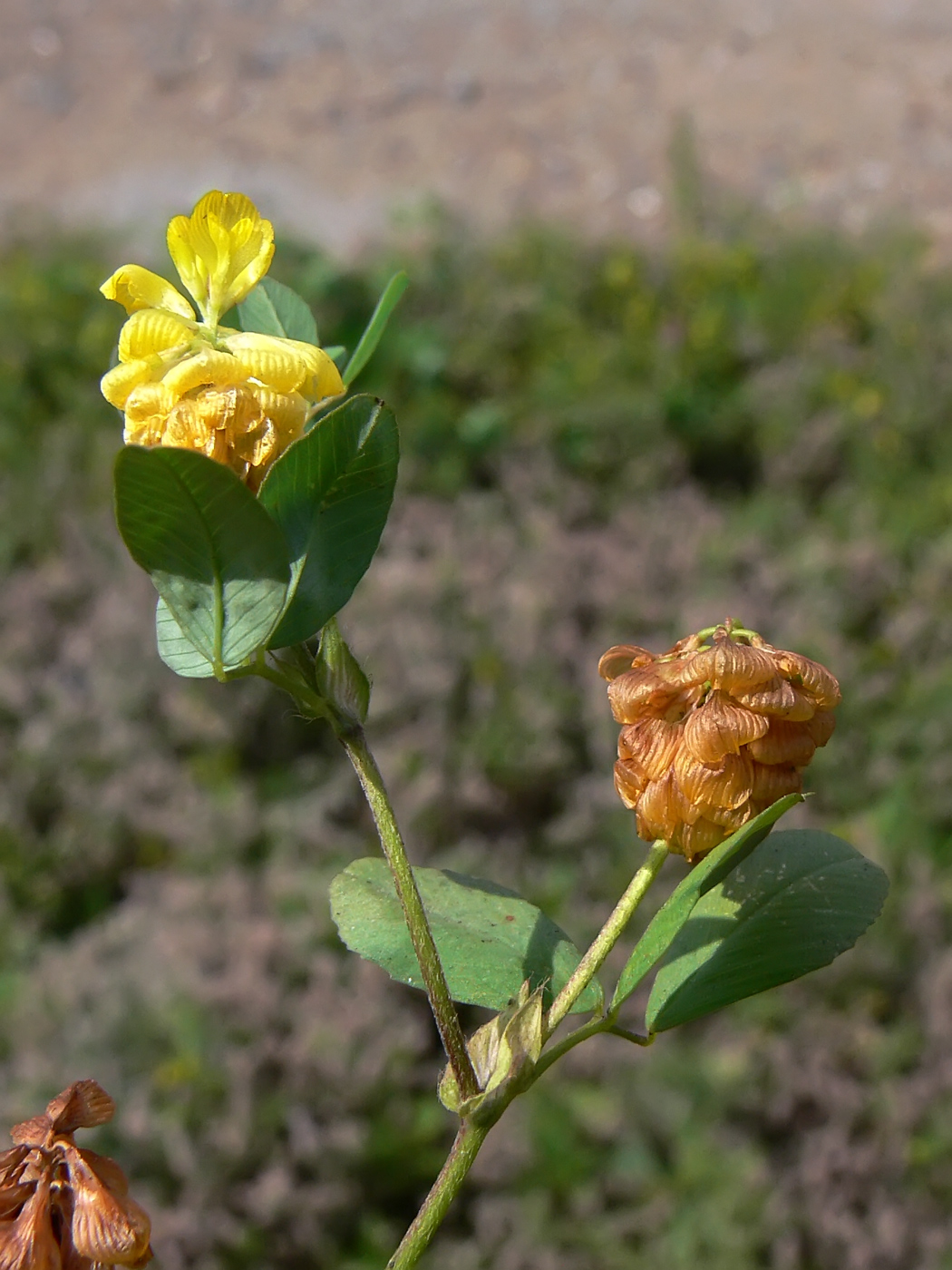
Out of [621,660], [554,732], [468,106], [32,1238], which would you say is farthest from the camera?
[468,106]

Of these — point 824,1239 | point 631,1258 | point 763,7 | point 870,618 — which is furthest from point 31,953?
point 763,7

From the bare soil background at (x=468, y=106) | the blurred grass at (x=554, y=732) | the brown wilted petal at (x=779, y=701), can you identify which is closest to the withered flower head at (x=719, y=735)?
the brown wilted petal at (x=779, y=701)

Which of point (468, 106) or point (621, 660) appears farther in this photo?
point (468, 106)

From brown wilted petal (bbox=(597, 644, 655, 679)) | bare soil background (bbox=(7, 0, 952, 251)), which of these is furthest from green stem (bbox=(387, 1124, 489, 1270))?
bare soil background (bbox=(7, 0, 952, 251))

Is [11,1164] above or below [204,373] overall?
below

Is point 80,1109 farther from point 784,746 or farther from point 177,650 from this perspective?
point 784,746

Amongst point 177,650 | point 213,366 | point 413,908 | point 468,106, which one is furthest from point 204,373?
point 468,106

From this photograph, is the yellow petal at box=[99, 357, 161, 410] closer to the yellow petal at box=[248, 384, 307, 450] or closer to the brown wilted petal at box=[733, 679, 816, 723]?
the yellow petal at box=[248, 384, 307, 450]

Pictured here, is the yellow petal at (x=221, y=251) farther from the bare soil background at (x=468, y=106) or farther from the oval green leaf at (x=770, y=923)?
the bare soil background at (x=468, y=106)
